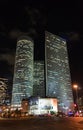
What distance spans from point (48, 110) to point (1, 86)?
5212cm

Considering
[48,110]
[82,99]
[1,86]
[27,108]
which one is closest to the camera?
[1,86]

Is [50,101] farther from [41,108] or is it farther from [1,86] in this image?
[1,86]

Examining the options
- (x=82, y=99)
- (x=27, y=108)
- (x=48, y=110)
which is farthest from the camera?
(x=82, y=99)

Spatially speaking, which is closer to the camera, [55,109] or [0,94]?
[0,94]

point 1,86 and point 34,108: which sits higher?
point 1,86

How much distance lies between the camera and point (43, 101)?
168 metres

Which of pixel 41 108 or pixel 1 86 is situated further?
pixel 41 108

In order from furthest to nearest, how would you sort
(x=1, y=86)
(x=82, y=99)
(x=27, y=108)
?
(x=82, y=99) < (x=27, y=108) < (x=1, y=86)

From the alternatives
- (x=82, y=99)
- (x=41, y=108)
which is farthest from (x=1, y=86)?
(x=82, y=99)

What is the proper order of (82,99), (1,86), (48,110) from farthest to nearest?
(82,99) < (48,110) < (1,86)

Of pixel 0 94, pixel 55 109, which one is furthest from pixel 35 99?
pixel 0 94

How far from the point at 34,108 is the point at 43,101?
9.39 m

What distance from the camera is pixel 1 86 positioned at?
128250mm

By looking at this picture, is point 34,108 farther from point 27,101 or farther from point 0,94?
point 0,94
